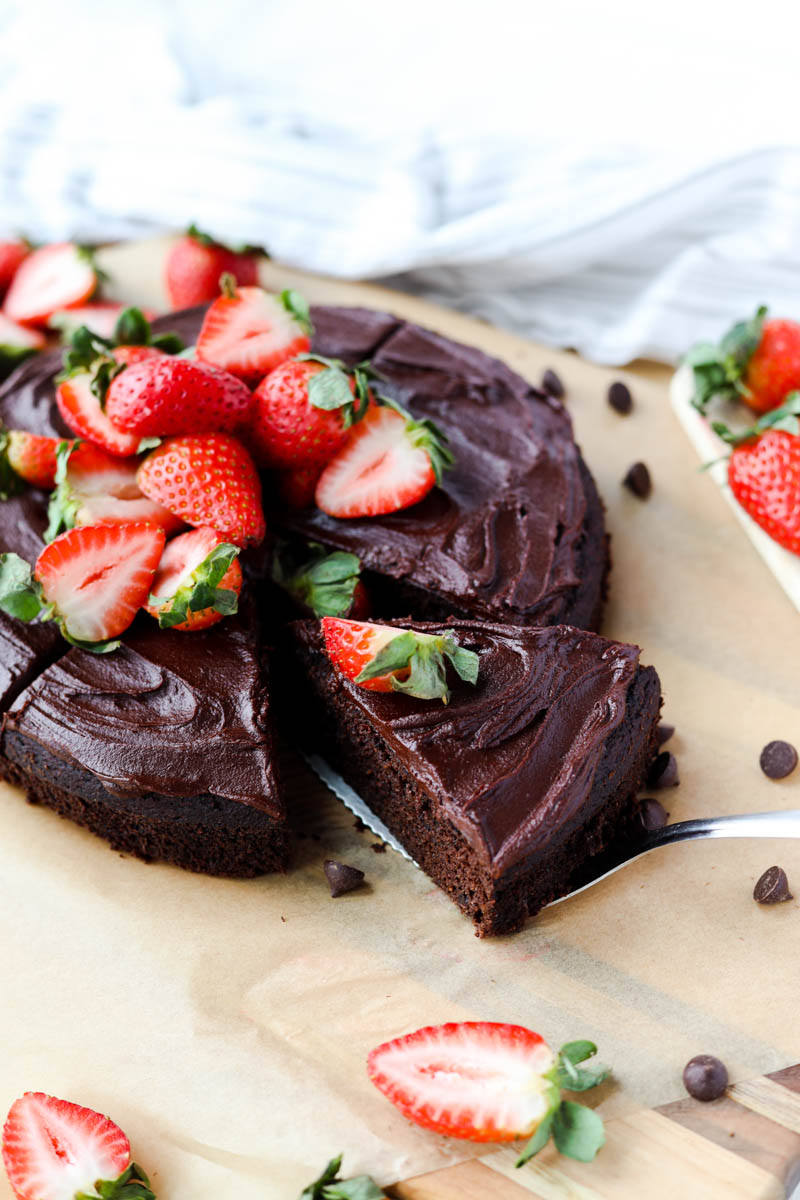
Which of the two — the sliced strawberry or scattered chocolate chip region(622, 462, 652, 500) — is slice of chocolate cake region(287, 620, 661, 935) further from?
scattered chocolate chip region(622, 462, 652, 500)

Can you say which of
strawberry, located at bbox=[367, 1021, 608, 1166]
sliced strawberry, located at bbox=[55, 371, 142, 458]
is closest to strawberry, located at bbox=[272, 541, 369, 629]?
sliced strawberry, located at bbox=[55, 371, 142, 458]

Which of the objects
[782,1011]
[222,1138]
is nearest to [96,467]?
[222,1138]

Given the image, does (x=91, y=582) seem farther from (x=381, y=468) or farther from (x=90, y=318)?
(x=90, y=318)

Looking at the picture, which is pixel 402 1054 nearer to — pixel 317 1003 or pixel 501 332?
pixel 317 1003

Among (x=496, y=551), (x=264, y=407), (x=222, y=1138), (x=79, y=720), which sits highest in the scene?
(x=264, y=407)

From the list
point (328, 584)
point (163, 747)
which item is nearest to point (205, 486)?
point (328, 584)

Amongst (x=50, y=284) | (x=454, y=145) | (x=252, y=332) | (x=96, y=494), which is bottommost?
A: (x=96, y=494)

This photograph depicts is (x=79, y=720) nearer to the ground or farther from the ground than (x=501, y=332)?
nearer to the ground
